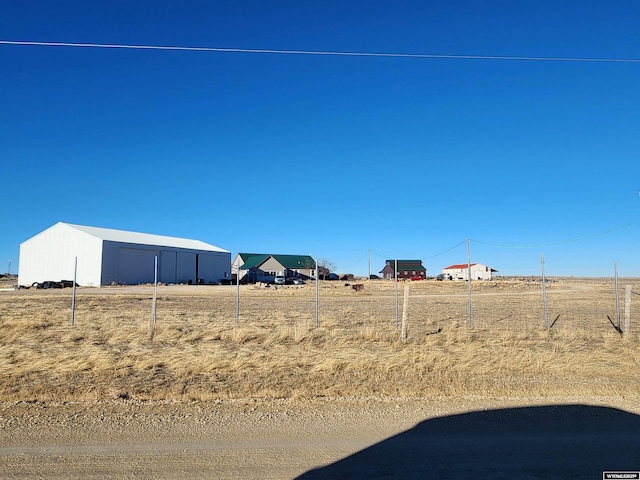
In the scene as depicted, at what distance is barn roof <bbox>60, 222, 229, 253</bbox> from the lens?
2480 inches

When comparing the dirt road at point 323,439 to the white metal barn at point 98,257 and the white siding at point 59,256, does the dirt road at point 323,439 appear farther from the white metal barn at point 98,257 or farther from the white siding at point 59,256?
the white siding at point 59,256

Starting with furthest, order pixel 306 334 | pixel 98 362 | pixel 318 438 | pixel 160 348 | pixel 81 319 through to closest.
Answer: pixel 81 319 → pixel 306 334 → pixel 160 348 → pixel 98 362 → pixel 318 438

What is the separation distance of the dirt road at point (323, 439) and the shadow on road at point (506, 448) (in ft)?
0.04

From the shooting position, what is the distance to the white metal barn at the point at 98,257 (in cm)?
5984

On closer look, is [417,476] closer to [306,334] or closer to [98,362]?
[98,362]

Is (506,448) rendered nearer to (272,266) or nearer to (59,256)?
(59,256)

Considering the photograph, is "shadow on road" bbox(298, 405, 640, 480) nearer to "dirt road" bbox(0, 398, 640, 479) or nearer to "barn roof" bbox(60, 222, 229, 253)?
"dirt road" bbox(0, 398, 640, 479)

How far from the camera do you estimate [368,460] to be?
480 cm

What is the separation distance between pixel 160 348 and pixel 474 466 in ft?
30.0

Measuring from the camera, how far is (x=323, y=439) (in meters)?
5.39

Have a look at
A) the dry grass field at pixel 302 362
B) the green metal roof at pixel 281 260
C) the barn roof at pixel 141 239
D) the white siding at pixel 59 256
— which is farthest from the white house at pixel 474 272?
the dry grass field at pixel 302 362

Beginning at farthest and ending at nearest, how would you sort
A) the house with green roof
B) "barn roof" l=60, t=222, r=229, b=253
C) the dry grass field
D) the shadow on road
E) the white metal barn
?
the house with green roof < "barn roof" l=60, t=222, r=229, b=253 < the white metal barn < the dry grass field < the shadow on road

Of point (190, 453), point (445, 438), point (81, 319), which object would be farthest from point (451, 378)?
point (81, 319)

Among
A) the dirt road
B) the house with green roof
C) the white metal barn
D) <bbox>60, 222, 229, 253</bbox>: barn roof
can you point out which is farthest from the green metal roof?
the dirt road
